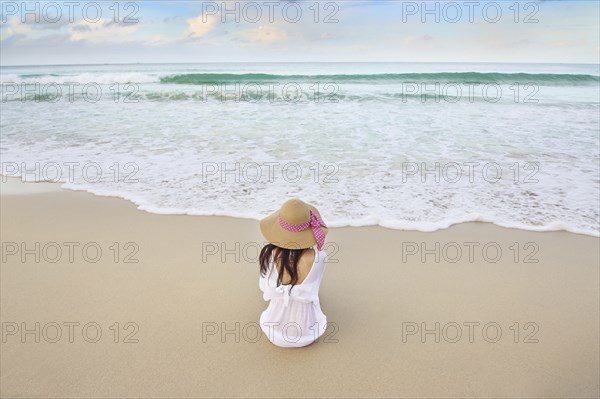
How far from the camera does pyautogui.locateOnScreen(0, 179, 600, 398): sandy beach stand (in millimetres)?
2273

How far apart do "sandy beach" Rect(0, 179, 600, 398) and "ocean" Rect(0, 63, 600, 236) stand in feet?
1.83

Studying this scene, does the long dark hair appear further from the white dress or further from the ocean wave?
the ocean wave

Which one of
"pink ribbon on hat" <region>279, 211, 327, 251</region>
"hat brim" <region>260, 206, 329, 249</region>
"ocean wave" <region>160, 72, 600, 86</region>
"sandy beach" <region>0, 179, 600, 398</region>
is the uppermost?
"ocean wave" <region>160, 72, 600, 86</region>

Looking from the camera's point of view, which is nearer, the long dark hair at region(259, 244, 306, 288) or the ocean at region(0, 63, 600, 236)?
the long dark hair at region(259, 244, 306, 288)

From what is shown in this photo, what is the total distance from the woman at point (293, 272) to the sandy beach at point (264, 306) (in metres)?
0.11

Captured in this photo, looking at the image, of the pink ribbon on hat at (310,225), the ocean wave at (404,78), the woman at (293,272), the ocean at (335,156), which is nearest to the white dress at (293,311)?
the woman at (293,272)

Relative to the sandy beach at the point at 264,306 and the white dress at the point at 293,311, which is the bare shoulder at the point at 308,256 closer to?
the white dress at the point at 293,311

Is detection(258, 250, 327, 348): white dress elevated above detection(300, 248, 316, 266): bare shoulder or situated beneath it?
situated beneath

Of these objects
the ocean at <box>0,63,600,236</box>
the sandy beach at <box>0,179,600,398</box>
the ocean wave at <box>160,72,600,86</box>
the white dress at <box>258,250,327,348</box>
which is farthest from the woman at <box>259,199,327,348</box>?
the ocean wave at <box>160,72,600,86</box>

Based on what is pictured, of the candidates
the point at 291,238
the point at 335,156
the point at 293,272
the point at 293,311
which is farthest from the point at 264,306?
the point at 335,156

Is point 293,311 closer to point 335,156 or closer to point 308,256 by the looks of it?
point 308,256

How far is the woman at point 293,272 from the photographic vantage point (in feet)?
7.22

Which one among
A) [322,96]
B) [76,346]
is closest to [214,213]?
[76,346]

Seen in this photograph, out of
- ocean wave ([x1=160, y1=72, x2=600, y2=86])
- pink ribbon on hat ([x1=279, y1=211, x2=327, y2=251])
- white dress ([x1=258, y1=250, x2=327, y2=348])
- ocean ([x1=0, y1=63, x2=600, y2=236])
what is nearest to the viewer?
pink ribbon on hat ([x1=279, y1=211, x2=327, y2=251])
